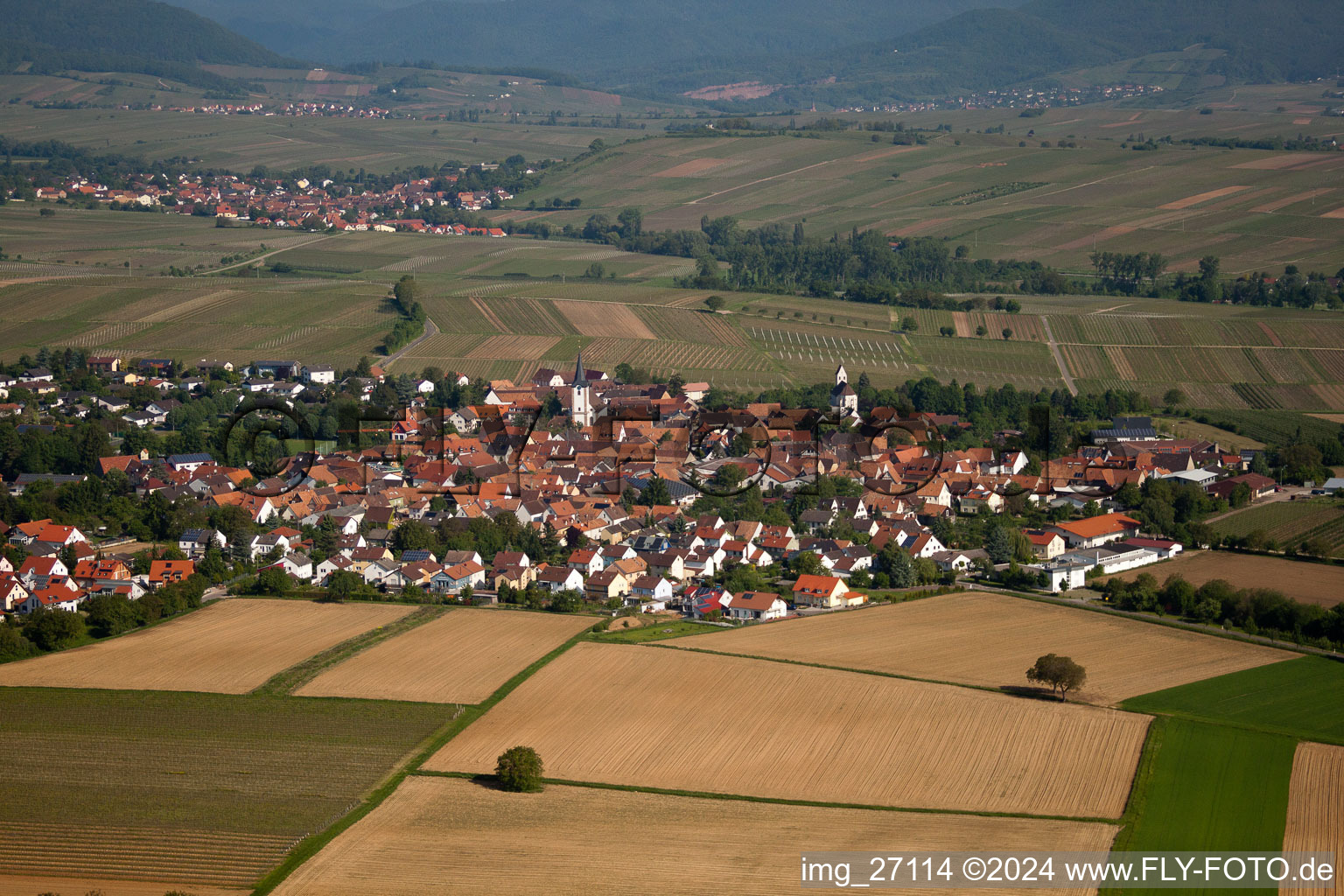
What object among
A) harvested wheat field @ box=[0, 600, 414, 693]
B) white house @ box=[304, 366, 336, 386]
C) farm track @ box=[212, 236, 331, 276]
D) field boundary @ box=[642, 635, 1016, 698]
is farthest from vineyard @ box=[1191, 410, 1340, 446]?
farm track @ box=[212, 236, 331, 276]

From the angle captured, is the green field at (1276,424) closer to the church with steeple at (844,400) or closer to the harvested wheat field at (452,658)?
the church with steeple at (844,400)

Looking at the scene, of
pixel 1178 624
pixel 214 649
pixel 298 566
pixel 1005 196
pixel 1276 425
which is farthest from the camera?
pixel 1005 196

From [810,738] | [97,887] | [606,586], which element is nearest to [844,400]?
[606,586]

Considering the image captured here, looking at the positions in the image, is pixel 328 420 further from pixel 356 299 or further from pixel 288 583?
pixel 356 299

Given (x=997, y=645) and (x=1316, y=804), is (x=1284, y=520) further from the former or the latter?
(x=1316, y=804)

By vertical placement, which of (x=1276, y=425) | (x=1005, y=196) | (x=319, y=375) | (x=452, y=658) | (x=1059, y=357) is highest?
(x=1005, y=196)

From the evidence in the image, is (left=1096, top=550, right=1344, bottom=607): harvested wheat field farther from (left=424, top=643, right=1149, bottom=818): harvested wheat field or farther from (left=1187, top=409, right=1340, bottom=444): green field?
(left=1187, top=409, right=1340, bottom=444): green field

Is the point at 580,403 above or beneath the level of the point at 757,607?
above

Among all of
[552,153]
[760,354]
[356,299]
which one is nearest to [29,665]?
[760,354]
